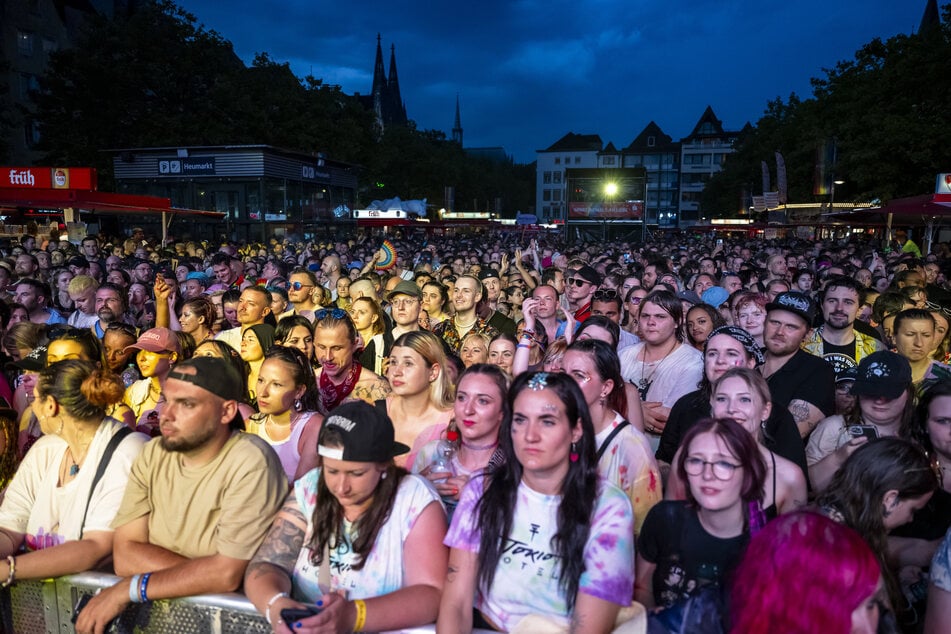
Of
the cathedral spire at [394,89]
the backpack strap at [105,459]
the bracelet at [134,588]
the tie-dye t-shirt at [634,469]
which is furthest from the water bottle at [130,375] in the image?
the cathedral spire at [394,89]

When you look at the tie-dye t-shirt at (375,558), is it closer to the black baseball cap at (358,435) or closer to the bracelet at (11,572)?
the black baseball cap at (358,435)

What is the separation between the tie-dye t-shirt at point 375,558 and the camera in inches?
99.9

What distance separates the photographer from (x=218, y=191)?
1323 inches

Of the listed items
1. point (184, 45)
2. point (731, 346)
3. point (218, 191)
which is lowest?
point (731, 346)

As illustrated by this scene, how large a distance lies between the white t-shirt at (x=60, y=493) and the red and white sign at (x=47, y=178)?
17.9 meters

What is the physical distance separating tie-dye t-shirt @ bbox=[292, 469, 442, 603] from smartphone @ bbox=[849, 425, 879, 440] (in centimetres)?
248

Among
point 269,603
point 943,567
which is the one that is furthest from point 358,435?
point 943,567

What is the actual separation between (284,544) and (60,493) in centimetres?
126

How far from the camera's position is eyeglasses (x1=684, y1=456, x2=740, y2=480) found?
8.28 ft

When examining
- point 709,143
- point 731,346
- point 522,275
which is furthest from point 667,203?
point 731,346

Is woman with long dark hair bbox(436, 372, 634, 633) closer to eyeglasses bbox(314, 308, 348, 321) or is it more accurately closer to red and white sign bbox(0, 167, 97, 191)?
eyeglasses bbox(314, 308, 348, 321)

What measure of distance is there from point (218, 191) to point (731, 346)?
34.2 metres

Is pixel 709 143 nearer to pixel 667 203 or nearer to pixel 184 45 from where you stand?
pixel 667 203

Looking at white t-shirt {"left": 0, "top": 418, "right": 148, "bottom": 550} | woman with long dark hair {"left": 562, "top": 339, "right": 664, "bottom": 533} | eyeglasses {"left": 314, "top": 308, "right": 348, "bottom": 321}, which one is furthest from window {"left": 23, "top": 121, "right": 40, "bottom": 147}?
woman with long dark hair {"left": 562, "top": 339, "right": 664, "bottom": 533}
